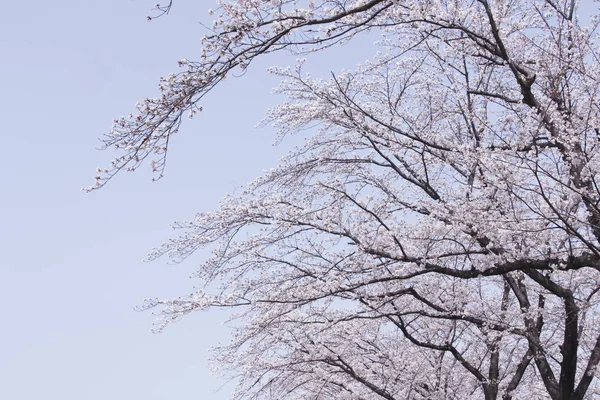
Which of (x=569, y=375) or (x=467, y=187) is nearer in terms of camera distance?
(x=569, y=375)

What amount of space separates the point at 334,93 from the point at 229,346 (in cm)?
383

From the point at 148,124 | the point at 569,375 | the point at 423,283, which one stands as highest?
the point at 423,283

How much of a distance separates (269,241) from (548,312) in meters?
3.27

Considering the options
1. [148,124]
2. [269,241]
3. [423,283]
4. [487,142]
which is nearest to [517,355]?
[423,283]

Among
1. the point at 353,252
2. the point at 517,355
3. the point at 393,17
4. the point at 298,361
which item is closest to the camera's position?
the point at 393,17

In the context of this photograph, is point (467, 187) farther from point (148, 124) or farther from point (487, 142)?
point (148, 124)

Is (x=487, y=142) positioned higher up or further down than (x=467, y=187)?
higher up

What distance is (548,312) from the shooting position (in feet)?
26.4

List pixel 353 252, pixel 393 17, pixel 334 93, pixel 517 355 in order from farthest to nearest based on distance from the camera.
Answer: pixel 517 355, pixel 334 93, pixel 353 252, pixel 393 17

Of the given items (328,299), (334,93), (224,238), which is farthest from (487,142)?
(224,238)

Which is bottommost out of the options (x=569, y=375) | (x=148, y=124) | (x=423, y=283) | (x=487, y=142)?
(x=148, y=124)

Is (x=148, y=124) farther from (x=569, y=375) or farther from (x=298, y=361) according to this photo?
(x=298, y=361)

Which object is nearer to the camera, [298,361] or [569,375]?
[569,375]

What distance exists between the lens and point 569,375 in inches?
302
